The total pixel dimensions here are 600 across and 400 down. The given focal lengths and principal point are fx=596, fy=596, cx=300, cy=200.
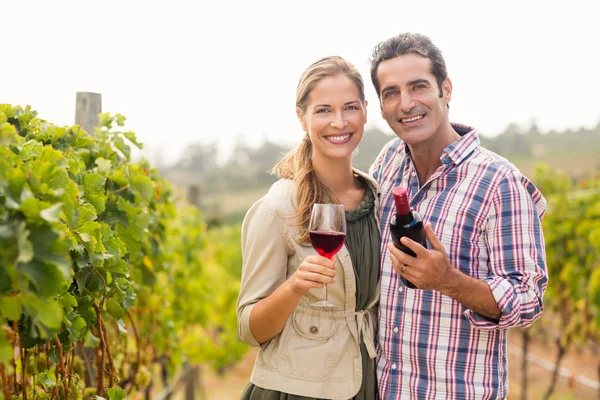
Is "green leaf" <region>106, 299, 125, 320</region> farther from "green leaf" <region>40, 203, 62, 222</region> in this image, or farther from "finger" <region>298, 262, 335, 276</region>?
"green leaf" <region>40, 203, 62, 222</region>

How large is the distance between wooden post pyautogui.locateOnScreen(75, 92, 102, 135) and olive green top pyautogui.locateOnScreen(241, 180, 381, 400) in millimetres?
1391

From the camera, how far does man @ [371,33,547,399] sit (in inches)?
83.7

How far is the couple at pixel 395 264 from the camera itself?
2.19m

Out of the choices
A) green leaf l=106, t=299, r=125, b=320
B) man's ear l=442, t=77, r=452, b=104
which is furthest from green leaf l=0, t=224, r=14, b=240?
man's ear l=442, t=77, r=452, b=104

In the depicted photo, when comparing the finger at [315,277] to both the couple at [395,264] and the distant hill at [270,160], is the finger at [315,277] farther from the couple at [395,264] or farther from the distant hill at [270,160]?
the distant hill at [270,160]

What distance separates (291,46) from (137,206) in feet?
114

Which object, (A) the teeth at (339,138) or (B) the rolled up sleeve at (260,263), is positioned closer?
(B) the rolled up sleeve at (260,263)

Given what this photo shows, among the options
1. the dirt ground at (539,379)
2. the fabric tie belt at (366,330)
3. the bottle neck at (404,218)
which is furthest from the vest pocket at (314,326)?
the dirt ground at (539,379)

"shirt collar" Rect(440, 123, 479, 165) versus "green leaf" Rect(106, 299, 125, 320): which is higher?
"shirt collar" Rect(440, 123, 479, 165)

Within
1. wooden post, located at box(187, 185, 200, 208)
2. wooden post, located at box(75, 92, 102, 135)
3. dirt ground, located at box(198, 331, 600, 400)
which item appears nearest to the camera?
wooden post, located at box(75, 92, 102, 135)

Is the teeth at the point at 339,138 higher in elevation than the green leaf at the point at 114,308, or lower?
higher

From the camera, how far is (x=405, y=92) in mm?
2527

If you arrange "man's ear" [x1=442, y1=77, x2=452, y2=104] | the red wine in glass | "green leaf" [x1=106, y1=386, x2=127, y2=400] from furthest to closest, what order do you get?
"man's ear" [x1=442, y1=77, x2=452, y2=104]
the red wine in glass
"green leaf" [x1=106, y1=386, x2=127, y2=400]

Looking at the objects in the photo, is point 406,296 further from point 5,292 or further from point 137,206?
point 5,292
